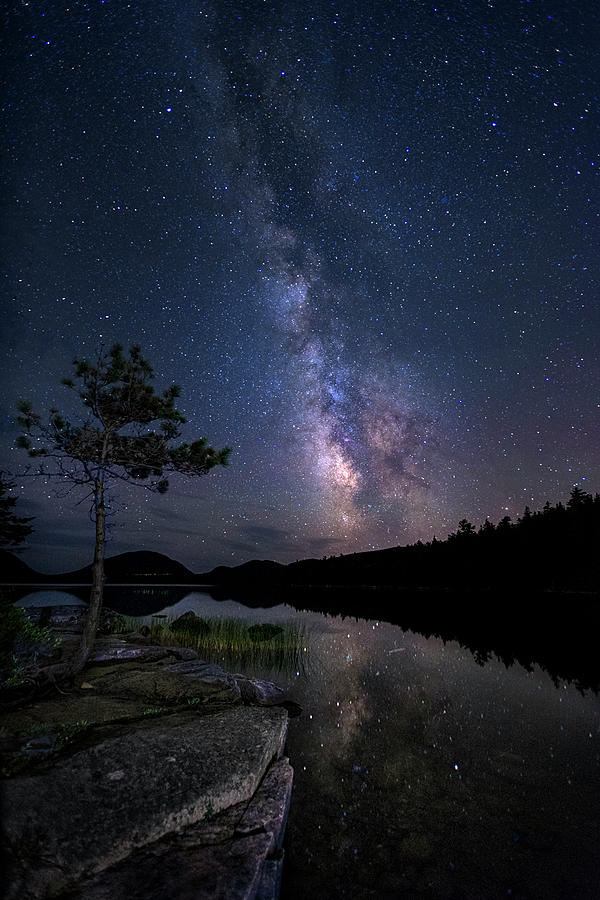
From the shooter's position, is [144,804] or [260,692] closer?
[144,804]

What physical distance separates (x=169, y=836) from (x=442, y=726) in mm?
10193

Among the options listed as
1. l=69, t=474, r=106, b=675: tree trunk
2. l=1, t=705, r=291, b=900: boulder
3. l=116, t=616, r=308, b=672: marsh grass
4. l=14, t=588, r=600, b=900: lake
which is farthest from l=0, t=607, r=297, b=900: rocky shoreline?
l=116, t=616, r=308, b=672: marsh grass

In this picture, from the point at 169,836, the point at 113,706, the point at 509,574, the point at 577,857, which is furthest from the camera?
the point at 509,574

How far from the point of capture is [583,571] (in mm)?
76875

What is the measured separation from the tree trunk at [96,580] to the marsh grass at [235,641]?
8603 mm

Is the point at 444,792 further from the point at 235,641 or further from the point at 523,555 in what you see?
the point at 523,555

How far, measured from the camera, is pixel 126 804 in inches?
197

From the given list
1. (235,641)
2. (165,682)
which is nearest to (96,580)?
(165,682)

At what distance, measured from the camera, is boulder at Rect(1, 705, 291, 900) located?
423 centimetres

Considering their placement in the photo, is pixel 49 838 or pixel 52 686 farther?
pixel 52 686

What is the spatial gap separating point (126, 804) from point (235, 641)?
59.5 feet

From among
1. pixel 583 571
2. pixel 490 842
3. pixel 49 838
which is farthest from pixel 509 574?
pixel 49 838

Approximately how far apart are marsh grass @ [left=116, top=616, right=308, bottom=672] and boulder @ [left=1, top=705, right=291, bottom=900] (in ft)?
44.1

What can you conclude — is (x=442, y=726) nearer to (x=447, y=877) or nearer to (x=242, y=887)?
(x=447, y=877)
